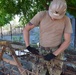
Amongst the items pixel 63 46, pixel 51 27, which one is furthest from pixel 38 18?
pixel 63 46

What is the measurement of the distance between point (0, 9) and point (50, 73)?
5.77 metres

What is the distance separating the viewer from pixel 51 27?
7.94 feet

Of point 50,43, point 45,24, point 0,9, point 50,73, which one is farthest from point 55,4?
point 0,9

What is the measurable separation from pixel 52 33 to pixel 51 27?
2.8 inches

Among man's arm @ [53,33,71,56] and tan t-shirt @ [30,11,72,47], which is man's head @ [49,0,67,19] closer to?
tan t-shirt @ [30,11,72,47]

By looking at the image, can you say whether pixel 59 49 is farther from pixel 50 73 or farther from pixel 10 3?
pixel 10 3

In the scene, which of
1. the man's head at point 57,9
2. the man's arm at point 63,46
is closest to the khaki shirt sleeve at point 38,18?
the man's head at point 57,9

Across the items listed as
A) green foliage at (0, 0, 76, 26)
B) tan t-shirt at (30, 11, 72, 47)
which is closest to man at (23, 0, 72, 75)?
tan t-shirt at (30, 11, 72, 47)

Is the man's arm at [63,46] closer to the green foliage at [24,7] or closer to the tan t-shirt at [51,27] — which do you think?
the tan t-shirt at [51,27]

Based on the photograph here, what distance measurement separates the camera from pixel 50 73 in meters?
2.51

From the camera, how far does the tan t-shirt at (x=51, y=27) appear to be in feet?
7.86

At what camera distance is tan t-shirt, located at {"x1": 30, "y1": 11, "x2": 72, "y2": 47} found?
7.86 ft

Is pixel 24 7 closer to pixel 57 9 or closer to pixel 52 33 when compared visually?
pixel 52 33

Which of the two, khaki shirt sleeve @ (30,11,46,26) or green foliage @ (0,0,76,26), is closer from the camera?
khaki shirt sleeve @ (30,11,46,26)
